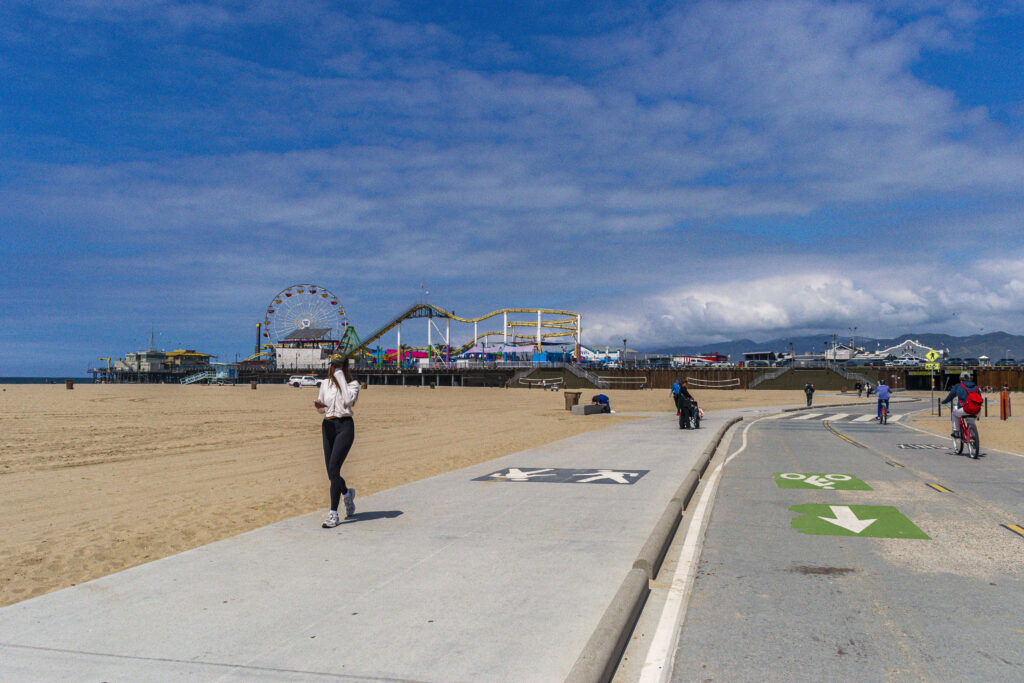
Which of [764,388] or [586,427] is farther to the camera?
[764,388]

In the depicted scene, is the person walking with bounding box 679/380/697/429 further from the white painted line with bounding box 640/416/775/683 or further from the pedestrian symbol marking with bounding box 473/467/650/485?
the white painted line with bounding box 640/416/775/683

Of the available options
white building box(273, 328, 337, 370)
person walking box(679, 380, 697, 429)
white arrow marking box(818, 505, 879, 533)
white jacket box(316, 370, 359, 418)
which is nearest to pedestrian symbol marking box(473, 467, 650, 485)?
white arrow marking box(818, 505, 879, 533)

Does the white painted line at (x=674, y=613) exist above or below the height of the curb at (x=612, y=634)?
below

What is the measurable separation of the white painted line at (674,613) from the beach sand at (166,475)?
4.61 metres

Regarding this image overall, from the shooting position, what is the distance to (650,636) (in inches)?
182

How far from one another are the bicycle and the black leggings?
1370cm

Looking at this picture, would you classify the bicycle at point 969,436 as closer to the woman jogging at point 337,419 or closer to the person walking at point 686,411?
the person walking at point 686,411

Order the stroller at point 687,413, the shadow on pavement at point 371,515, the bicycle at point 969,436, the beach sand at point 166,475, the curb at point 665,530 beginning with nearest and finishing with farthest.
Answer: the curb at point 665,530 < the beach sand at point 166,475 < the shadow on pavement at point 371,515 < the bicycle at point 969,436 < the stroller at point 687,413

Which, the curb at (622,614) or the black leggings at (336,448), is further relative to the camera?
the black leggings at (336,448)

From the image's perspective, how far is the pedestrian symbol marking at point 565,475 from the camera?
36.7 feet

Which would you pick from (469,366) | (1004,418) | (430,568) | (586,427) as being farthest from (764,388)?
(430,568)

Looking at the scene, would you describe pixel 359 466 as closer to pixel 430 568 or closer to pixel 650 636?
pixel 430 568

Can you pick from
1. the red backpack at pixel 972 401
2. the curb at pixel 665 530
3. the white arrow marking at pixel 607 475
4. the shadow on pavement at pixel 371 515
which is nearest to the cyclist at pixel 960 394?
the red backpack at pixel 972 401

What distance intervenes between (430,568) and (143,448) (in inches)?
558
